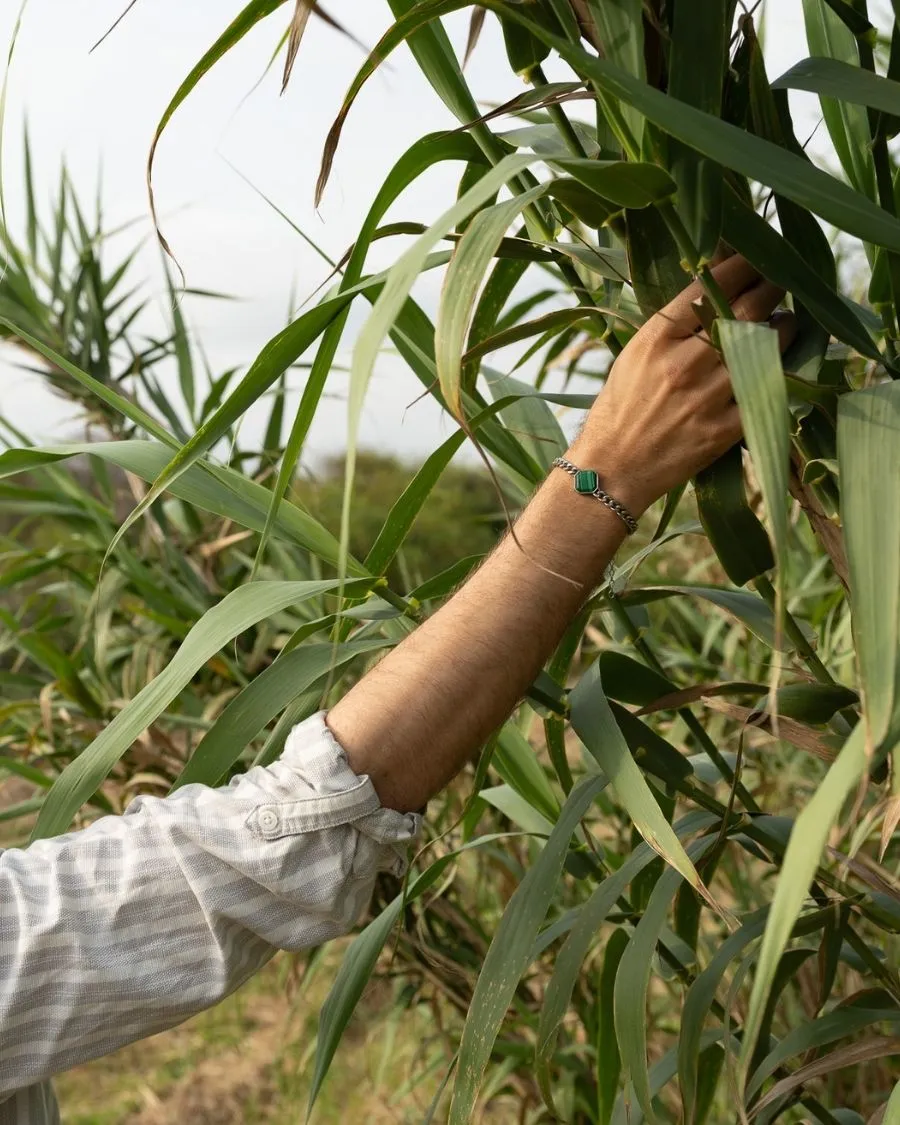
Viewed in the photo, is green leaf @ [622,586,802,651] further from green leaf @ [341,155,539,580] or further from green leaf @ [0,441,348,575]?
green leaf @ [341,155,539,580]

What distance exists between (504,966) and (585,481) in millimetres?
254

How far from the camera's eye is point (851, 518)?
14.5 inches

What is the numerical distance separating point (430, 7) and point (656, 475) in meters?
0.21

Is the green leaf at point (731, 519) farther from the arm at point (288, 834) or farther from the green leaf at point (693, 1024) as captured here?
the green leaf at point (693, 1024)

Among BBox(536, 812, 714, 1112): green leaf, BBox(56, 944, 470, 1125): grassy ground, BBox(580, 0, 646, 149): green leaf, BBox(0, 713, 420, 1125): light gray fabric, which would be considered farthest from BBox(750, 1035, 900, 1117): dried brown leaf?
BBox(56, 944, 470, 1125): grassy ground

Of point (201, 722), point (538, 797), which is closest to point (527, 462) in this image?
point (538, 797)

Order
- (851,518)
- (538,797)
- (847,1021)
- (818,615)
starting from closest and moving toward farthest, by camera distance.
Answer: (851,518), (847,1021), (538,797), (818,615)

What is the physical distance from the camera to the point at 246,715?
597 millimetres

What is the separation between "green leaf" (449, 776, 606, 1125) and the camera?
0.59 m

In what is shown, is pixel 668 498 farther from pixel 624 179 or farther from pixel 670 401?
pixel 624 179

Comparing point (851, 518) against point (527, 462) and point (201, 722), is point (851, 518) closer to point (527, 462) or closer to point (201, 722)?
point (527, 462)

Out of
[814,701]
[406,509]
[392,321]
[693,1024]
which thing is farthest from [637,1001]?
[392,321]

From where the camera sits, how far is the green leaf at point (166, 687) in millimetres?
545

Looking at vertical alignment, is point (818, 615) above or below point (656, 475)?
below
